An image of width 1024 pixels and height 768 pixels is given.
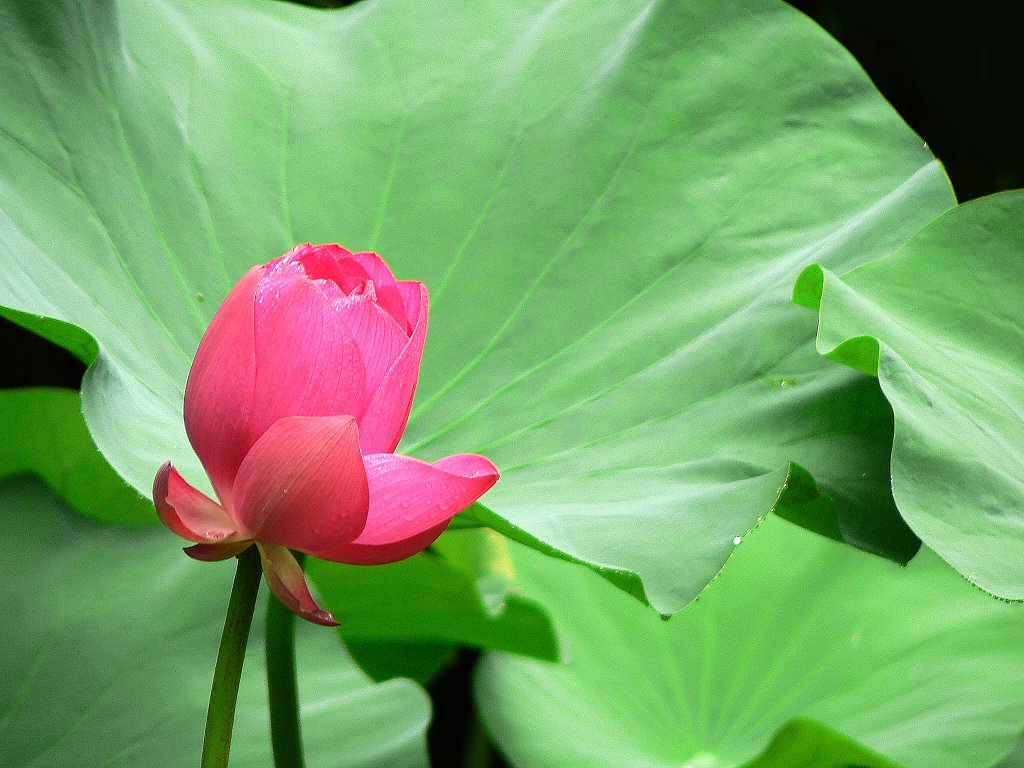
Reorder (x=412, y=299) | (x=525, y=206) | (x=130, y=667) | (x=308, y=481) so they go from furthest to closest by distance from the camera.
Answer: (x=525, y=206), (x=130, y=667), (x=412, y=299), (x=308, y=481)

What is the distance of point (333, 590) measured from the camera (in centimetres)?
104

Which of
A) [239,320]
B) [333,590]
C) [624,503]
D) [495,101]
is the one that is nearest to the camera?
[239,320]

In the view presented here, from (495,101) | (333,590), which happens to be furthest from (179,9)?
(333,590)

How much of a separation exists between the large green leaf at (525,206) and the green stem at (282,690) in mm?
109

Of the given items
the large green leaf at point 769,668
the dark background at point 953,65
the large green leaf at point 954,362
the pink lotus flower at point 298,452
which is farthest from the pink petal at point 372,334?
the dark background at point 953,65

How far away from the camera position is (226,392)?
47 centimetres

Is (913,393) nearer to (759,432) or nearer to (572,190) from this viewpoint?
(759,432)

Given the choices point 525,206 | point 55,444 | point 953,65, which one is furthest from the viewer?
point 953,65

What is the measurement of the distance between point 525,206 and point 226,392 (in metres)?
0.44

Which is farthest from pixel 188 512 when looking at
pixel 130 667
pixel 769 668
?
pixel 769 668

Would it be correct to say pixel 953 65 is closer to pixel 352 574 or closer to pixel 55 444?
pixel 352 574

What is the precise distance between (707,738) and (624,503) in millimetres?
487

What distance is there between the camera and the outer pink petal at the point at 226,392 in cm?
47

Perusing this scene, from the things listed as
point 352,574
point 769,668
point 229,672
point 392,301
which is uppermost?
point 392,301
